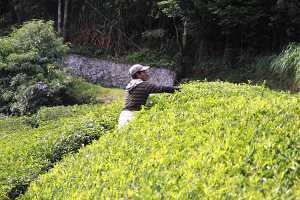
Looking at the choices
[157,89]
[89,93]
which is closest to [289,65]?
[89,93]

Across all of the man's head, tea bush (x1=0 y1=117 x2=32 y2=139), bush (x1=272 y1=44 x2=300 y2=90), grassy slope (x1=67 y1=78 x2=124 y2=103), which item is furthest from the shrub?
the man's head

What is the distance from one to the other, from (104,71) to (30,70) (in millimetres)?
4989

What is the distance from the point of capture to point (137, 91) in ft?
29.7

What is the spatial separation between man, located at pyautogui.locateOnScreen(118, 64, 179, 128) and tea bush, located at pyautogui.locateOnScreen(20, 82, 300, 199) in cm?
36

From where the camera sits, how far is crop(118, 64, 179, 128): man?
896 cm

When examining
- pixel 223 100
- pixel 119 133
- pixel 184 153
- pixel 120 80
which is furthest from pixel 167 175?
pixel 120 80

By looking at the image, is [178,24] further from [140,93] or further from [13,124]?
[140,93]

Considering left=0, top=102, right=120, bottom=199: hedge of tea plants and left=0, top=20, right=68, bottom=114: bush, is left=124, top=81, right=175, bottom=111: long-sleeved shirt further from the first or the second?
left=0, top=20, right=68, bottom=114: bush

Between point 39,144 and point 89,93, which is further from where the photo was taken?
point 89,93

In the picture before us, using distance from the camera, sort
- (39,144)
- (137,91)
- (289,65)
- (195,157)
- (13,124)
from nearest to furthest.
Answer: (195,157), (137,91), (39,144), (13,124), (289,65)

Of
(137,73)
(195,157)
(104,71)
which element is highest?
(137,73)

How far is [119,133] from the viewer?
8.08 m

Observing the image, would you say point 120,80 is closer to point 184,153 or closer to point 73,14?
point 73,14

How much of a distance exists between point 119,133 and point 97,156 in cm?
96
